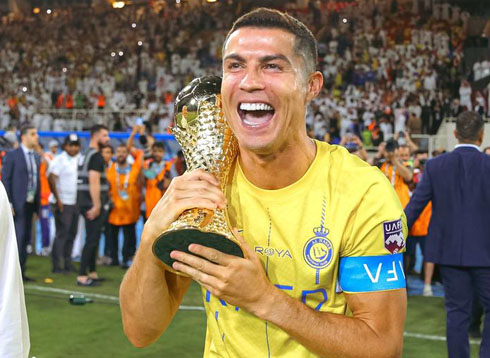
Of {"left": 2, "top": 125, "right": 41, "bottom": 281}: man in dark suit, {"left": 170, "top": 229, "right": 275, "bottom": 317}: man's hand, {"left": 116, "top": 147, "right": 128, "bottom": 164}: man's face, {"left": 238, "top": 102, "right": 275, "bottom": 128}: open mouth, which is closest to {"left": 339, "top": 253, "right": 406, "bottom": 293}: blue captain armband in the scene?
{"left": 170, "top": 229, "right": 275, "bottom": 317}: man's hand

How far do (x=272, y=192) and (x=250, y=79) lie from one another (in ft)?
1.25

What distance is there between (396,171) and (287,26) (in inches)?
245

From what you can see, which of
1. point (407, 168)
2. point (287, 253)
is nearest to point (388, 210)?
point (287, 253)

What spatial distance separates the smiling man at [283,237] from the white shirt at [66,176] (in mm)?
7035

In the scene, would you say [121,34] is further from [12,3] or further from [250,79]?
[250,79]

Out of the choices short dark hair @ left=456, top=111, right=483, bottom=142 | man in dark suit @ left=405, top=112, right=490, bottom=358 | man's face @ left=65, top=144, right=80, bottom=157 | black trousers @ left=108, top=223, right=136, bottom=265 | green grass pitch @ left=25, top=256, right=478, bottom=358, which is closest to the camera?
man in dark suit @ left=405, top=112, right=490, bottom=358

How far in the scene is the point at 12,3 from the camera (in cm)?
3506

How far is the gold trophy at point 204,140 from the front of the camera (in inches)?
67.2

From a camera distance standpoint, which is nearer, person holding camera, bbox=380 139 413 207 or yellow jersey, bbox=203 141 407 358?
yellow jersey, bbox=203 141 407 358

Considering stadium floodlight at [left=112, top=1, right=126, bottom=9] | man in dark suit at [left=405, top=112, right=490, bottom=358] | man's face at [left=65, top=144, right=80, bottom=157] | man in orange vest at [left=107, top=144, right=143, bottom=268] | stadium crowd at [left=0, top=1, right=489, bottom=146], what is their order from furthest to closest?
stadium floodlight at [left=112, top=1, right=126, bottom=9] → stadium crowd at [left=0, top=1, right=489, bottom=146] → man in orange vest at [left=107, top=144, right=143, bottom=268] → man's face at [left=65, top=144, right=80, bottom=157] → man in dark suit at [left=405, top=112, right=490, bottom=358]

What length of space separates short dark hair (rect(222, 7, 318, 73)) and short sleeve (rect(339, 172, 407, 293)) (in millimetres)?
416

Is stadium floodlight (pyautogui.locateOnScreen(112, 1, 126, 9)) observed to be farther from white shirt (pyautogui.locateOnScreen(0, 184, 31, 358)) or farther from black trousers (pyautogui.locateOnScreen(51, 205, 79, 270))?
white shirt (pyautogui.locateOnScreen(0, 184, 31, 358))

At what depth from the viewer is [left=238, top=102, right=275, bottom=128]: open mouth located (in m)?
1.83

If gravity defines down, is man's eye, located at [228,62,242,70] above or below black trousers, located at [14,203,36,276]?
above
